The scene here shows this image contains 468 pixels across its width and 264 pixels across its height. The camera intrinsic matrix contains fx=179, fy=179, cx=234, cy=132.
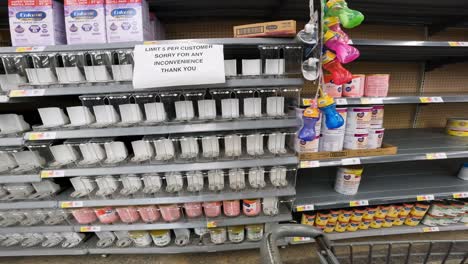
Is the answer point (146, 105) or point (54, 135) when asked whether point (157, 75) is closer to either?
point (146, 105)

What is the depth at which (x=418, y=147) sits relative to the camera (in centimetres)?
129

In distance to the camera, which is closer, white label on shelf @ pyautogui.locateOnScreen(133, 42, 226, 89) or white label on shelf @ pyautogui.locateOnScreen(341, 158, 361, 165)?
white label on shelf @ pyautogui.locateOnScreen(133, 42, 226, 89)

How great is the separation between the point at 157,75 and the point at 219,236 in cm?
109

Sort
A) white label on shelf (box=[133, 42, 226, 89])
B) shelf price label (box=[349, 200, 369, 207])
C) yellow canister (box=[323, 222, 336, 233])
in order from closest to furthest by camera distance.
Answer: white label on shelf (box=[133, 42, 226, 89]) < shelf price label (box=[349, 200, 369, 207]) < yellow canister (box=[323, 222, 336, 233])

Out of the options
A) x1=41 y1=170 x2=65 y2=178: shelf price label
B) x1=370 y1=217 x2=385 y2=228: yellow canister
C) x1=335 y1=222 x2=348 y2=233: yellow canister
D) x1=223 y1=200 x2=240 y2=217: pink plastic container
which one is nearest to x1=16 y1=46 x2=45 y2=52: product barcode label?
x1=41 y1=170 x2=65 y2=178: shelf price label

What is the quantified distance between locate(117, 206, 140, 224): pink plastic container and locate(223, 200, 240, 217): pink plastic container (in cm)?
59

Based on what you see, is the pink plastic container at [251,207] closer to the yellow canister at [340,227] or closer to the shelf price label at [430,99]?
the yellow canister at [340,227]

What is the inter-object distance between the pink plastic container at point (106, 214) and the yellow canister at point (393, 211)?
1966 mm

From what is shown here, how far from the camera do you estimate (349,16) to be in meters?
0.74

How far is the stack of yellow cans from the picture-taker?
55.6 inches

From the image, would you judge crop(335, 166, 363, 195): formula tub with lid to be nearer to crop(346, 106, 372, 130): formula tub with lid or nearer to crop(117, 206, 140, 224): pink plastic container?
crop(346, 106, 372, 130): formula tub with lid

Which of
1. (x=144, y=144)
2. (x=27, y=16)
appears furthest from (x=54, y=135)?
(x=27, y=16)

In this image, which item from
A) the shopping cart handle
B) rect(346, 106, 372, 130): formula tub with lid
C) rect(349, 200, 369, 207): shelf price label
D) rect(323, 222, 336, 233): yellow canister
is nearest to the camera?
the shopping cart handle

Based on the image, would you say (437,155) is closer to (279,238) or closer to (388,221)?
(388,221)
